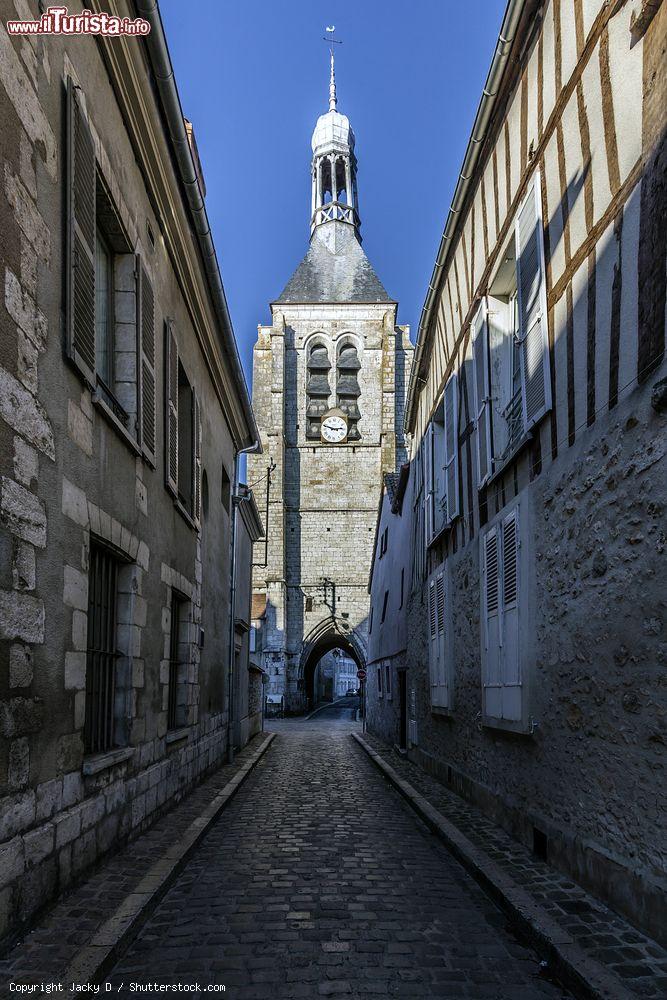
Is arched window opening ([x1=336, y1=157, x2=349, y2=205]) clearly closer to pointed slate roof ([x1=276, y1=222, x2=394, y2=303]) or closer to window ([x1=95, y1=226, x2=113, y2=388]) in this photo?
pointed slate roof ([x1=276, y1=222, x2=394, y2=303])

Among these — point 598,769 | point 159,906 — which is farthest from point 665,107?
point 159,906

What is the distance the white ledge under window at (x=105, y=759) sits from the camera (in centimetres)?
498

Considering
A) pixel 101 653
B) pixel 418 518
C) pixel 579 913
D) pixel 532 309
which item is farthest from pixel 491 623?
pixel 418 518

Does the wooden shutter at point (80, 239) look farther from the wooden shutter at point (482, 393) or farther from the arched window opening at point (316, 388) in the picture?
the arched window opening at point (316, 388)

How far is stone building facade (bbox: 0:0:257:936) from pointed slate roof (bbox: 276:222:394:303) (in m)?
31.3

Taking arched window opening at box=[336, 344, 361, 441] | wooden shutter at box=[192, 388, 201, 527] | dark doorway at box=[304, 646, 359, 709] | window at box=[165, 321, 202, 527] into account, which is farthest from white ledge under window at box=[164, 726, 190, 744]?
arched window opening at box=[336, 344, 361, 441]

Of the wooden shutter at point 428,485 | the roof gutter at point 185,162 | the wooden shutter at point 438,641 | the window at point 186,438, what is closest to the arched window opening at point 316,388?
the roof gutter at point 185,162

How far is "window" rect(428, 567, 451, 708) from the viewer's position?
937 centimetres

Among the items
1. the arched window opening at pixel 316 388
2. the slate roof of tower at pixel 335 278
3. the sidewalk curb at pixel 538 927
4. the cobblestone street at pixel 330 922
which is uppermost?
the slate roof of tower at pixel 335 278

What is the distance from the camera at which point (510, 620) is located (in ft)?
21.4

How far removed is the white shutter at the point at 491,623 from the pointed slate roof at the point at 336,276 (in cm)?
3367

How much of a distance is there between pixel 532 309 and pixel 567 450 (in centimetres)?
144

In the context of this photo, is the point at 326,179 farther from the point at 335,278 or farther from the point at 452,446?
the point at 452,446

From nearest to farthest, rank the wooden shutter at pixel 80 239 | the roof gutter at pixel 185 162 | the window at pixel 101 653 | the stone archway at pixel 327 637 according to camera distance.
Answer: the wooden shutter at pixel 80 239
the window at pixel 101 653
the roof gutter at pixel 185 162
the stone archway at pixel 327 637
